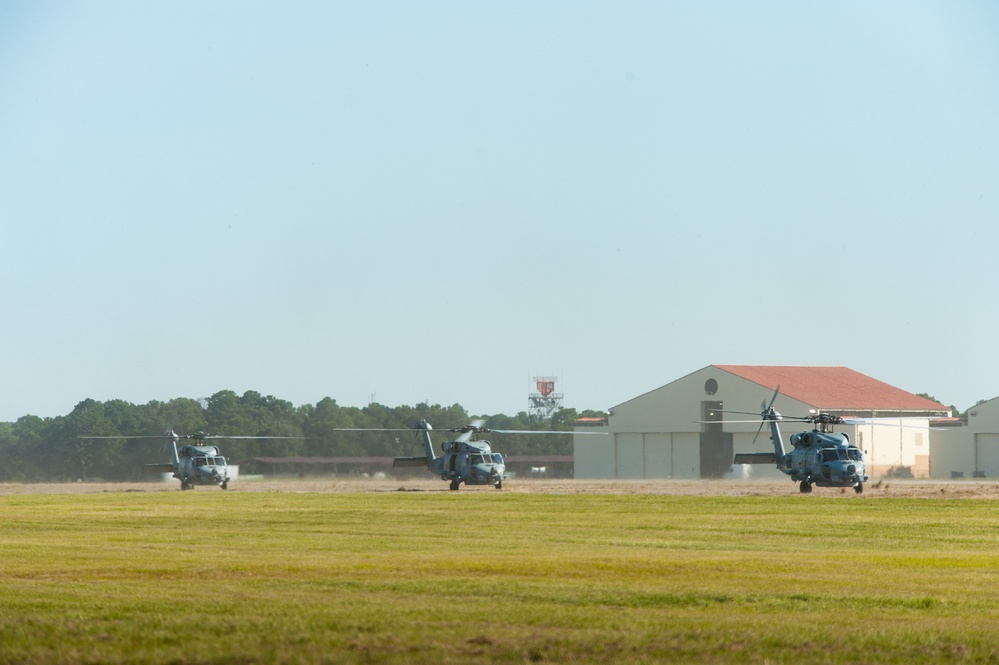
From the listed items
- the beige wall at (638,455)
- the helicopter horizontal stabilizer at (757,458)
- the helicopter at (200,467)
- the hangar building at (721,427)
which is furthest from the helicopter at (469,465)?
the beige wall at (638,455)

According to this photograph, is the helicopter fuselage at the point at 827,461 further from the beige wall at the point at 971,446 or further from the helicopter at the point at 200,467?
the beige wall at the point at 971,446

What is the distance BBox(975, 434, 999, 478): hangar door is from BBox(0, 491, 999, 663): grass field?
157 ft

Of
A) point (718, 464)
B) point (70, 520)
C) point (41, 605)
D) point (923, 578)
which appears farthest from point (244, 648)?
point (718, 464)

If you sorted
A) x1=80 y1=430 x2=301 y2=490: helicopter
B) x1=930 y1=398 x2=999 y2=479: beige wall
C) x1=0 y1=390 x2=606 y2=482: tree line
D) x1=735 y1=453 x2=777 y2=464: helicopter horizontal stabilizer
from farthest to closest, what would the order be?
x1=0 y1=390 x2=606 y2=482: tree line < x1=930 y1=398 x2=999 y2=479: beige wall < x1=80 y1=430 x2=301 y2=490: helicopter < x1=735 y1=453 x2=777 y2=464: helicopter horizontal stabilizer

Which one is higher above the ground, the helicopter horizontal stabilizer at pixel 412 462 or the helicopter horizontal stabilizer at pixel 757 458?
the helicopter horizontal stabilizer at pixel 757 458

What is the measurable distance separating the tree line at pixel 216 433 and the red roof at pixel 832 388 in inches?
538

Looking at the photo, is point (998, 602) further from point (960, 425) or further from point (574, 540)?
point (960, 425)

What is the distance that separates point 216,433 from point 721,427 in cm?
4030

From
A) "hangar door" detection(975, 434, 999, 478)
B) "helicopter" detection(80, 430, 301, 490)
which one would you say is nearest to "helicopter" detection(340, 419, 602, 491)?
"helicopter" detection(80, 430, 301, 490)

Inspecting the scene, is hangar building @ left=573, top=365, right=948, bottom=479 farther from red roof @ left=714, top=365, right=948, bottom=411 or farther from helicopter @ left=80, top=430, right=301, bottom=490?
helicopter @ left=80, top=430, right=301, bottom=490

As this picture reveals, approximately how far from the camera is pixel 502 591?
46.3 feet

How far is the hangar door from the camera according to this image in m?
75.8

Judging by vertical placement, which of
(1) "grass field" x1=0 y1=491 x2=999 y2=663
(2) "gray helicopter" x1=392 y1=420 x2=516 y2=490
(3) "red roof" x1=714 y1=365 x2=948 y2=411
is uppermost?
(3) "red roof" x1=714 y1=365 x2=948 y2=411

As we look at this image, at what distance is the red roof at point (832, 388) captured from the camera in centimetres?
7812
